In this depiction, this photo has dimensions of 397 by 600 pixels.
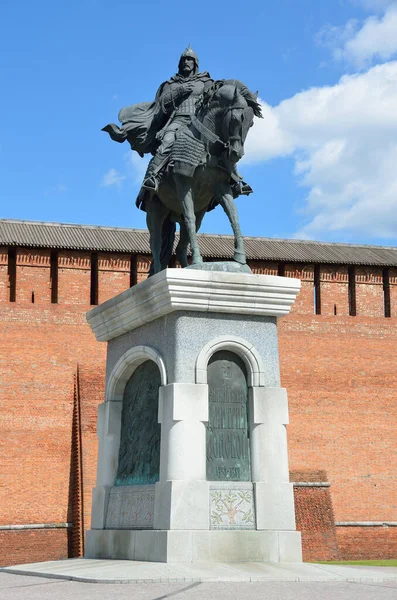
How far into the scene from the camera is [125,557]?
605 centimetres

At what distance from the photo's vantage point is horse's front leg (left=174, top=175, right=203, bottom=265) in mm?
6559

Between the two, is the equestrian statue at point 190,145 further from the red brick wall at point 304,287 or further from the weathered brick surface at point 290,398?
the red brick wall at point 304,287

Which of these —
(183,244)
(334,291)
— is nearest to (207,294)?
(183,244)

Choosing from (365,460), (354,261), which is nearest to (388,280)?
(354,261)

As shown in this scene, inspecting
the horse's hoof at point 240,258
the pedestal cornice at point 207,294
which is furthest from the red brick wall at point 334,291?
the pedestal cornice at point 207,294

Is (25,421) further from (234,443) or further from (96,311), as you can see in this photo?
(234,443)

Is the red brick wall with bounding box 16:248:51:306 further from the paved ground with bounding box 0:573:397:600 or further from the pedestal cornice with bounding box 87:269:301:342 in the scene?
the paved ground with bounding box 0:573:397:600

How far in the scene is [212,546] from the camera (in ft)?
18.2

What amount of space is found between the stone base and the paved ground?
25.4 inches

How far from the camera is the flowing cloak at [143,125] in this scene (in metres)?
7.06

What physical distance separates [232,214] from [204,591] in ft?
9.84

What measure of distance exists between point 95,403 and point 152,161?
10220mm

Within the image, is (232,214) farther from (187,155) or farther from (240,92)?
(240,92)

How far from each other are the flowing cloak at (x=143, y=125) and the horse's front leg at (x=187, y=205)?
583mm
